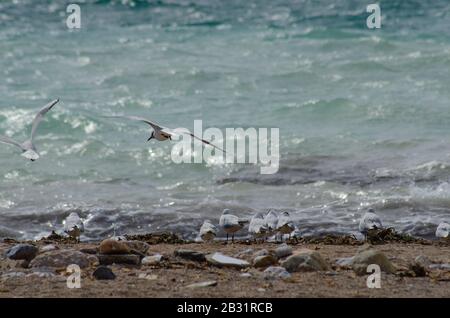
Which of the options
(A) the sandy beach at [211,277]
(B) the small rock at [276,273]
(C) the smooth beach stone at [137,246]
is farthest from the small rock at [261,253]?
(C) the smooth beach stone at [137,246]

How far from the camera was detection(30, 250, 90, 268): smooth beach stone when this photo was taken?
7867mm

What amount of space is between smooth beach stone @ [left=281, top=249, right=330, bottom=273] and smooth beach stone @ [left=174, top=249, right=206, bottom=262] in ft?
2.36

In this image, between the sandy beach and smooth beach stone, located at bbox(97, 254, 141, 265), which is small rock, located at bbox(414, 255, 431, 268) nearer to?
the sandy beach

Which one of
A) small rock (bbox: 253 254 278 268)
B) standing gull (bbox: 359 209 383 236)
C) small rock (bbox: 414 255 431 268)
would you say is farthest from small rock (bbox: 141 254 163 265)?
standing gull (bbox: 359 209 383 236)

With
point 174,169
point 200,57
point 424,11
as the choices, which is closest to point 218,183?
point 174,169

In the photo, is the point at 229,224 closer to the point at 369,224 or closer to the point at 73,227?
the point at 369,224

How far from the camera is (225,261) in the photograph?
26.1ft

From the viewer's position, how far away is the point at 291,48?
22.8 meters

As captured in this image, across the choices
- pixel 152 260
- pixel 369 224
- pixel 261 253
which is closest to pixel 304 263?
pixel 261 253

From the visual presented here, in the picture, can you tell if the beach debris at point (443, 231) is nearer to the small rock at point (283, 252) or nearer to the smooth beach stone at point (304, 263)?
the small rock at point (283, 252)

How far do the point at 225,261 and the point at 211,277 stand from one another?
0.46 m

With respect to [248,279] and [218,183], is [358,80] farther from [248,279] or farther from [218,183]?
[248,279]

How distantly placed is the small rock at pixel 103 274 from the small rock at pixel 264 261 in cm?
117

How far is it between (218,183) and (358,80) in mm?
7593
